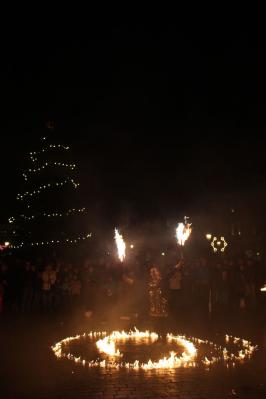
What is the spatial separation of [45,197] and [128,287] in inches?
293

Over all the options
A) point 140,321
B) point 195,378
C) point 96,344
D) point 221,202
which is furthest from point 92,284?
point 221,202

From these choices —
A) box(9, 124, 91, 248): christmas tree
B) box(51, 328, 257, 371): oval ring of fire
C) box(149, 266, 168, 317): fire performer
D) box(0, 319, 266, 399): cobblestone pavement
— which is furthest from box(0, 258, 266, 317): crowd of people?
box(0, 319, 266, 399): cobblestone pavement

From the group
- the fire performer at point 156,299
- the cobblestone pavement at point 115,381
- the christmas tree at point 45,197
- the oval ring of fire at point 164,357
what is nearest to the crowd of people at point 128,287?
the fire performer at point 156,299

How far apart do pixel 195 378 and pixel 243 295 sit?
1017 centimetres

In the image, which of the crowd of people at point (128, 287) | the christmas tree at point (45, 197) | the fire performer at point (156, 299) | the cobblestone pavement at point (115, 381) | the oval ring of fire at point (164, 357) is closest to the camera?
the cobblestone pavement at point (115, 381)

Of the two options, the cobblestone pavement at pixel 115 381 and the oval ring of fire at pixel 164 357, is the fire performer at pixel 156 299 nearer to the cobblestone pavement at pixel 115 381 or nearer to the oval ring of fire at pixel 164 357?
the oval ring of fire at pixel 164 357

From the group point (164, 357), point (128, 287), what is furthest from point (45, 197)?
point (164, 357)

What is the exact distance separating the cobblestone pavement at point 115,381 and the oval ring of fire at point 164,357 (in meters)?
0.34

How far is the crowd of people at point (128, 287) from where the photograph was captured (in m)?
16.8

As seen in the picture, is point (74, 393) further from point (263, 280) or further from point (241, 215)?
point (241, 215)

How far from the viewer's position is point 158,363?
9.66m

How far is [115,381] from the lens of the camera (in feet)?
27.3

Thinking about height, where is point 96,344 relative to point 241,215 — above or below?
below

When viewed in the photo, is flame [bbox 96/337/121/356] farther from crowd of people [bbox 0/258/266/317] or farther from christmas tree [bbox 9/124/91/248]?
christmas tree [bbox 9/124/91/248]
